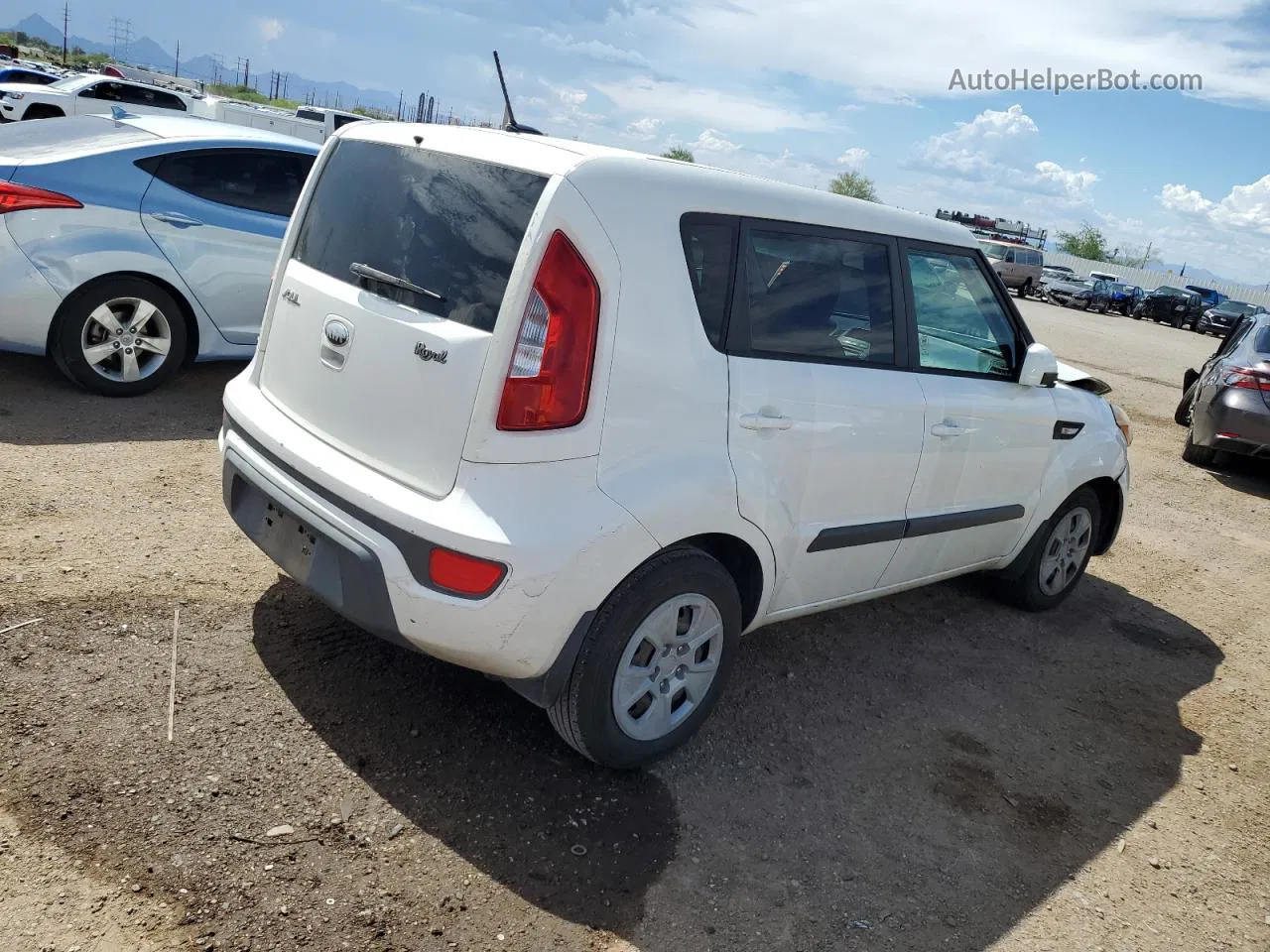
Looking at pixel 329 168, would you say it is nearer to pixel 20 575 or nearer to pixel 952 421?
pixel 20 575

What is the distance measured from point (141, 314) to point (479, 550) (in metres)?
4.41

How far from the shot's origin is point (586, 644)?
2889 millimetres

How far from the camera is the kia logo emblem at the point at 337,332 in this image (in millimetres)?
2997

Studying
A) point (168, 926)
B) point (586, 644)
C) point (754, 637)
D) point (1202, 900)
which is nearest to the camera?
point (168, 926)

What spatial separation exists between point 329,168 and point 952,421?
8.20 feet

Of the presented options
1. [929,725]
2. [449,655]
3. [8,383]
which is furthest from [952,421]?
[8,383]

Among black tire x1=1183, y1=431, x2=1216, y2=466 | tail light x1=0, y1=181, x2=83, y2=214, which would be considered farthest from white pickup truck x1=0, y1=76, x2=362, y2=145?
black tire x1=1183, y1=431, x2=1216, y2=466

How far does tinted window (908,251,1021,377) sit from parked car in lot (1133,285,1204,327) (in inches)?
1559

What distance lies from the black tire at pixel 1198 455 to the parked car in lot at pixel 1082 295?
33129 mm

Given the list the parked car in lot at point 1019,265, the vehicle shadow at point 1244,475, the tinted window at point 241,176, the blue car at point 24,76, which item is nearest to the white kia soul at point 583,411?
the tinted window at point 241,176

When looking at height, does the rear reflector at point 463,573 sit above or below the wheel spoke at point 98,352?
above

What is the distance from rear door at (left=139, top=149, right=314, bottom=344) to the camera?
6.05 m

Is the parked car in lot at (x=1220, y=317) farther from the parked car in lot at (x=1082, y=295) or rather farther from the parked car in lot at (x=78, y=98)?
the parked car in lot at (x=78, y=98)

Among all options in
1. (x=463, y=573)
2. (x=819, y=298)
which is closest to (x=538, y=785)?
(x=463, y=573)
